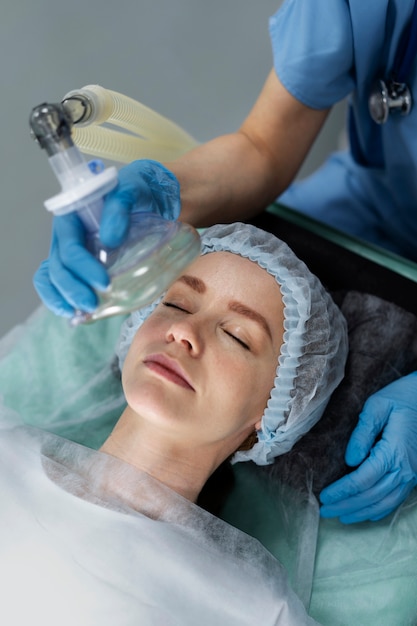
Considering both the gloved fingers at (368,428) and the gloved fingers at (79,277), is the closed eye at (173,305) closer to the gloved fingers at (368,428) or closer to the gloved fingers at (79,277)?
the gloved fingers at (79,277)

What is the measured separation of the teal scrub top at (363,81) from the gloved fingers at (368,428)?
0.57 metres

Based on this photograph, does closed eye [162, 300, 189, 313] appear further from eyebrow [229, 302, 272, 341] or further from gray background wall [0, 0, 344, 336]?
gray background wall [0, 0, 344, 336]

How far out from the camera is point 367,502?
1390 mm

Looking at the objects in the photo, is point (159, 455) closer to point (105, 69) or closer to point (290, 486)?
point (290, 486)

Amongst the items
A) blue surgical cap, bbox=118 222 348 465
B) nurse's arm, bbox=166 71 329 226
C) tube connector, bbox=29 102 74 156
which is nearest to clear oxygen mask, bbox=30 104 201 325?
tube connector, bbox=29 102 74 156

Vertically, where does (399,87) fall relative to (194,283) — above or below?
above

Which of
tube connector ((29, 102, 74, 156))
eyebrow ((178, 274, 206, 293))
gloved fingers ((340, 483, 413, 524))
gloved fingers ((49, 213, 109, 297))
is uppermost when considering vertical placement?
A: tube connector ((29, 102, 74, 156))

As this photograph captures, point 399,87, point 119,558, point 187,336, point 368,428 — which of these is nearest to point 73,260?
point 187,336

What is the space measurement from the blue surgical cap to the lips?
0.20m

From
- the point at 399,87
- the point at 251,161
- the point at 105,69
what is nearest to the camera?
the point at 399,87

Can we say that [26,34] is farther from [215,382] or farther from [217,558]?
[217,558]

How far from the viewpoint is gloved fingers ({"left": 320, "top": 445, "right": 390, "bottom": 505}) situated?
1374 millimetres

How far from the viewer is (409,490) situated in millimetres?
1420

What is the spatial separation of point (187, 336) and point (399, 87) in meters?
0.74
